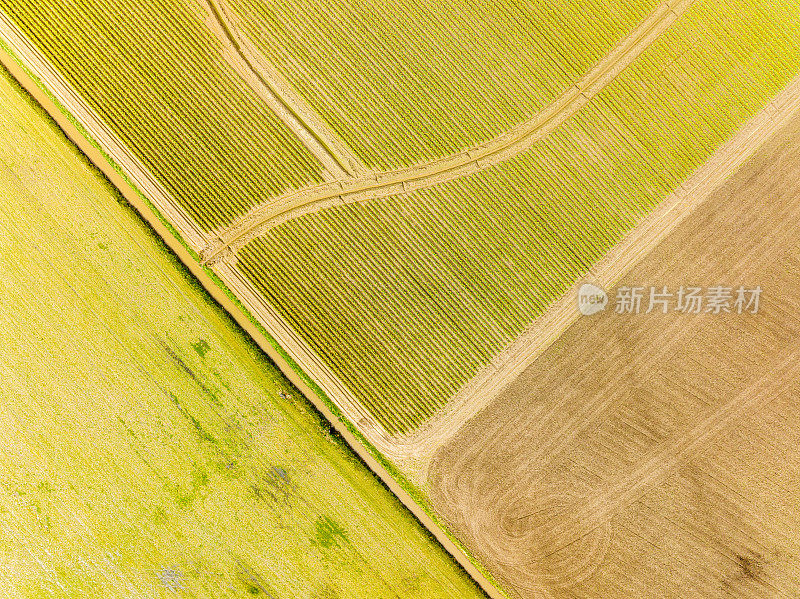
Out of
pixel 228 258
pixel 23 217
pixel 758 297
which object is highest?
pixel 23 217

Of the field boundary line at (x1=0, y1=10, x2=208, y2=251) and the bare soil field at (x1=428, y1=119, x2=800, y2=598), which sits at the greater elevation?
the field boundary line at (x1=0, y1=10, x2=208, y2=251)

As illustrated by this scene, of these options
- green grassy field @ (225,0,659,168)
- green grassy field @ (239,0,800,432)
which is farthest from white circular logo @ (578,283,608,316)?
green grassy field @ (225,0,659,168)

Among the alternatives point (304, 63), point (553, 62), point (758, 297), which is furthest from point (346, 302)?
point (758, 297)

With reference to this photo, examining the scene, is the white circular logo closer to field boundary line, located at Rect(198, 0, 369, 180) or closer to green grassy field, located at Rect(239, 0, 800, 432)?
green grassy field, located at Rect(239, 0, 800, 432)

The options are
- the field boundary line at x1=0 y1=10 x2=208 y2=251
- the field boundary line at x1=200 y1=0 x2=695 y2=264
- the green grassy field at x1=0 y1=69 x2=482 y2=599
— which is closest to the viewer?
the green grassy field at x1=0 y1=69 x2=482 y2=599

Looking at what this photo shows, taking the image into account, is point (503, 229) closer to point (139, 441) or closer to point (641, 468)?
point (641, 468)

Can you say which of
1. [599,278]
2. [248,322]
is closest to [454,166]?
[599,278]

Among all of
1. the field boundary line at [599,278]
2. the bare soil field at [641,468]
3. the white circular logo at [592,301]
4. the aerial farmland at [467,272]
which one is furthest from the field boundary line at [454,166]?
the bare soil field at [641,468]

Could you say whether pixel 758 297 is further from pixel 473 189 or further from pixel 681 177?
pixel 473 189
